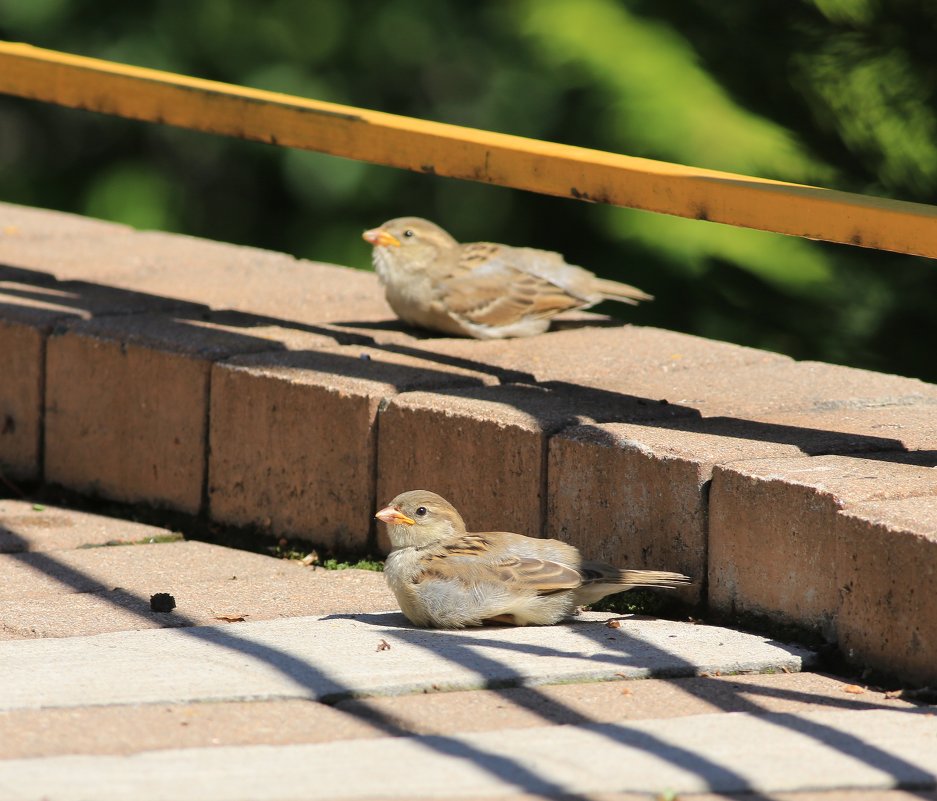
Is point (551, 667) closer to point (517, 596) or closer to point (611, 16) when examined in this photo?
point (517, 596)

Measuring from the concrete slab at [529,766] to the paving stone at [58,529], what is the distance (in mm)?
2272

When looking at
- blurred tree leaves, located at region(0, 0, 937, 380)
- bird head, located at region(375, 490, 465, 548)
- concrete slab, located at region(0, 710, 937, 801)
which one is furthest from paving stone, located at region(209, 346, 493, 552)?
concrete slab, located at region(0, 710, 937, 801)

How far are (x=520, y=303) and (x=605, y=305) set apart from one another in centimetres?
406

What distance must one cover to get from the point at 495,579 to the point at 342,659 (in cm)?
57

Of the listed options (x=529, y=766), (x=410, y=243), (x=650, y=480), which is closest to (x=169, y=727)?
(x=529, y=766)

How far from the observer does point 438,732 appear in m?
3.75

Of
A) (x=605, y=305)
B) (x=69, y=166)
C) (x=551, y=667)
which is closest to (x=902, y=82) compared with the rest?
(x=551, y=667)

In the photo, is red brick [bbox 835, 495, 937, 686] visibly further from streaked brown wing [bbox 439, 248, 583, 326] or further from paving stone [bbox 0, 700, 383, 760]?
streaked brown wing [bbox 439, 248, 583, 326]

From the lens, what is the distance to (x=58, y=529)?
19.3ft

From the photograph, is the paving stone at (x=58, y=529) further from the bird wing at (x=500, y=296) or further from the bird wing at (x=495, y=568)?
the bird wing at (x=495, y=568)

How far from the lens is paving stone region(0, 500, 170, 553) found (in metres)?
5.68

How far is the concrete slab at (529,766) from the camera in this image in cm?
331

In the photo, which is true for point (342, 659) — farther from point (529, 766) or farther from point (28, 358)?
point (28, 358)

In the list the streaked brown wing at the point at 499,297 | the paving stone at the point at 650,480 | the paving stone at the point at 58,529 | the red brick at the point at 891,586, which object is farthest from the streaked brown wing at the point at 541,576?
the streaked brown wing at the point at 499,297
